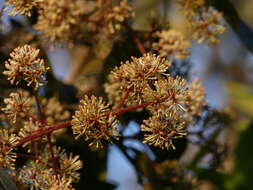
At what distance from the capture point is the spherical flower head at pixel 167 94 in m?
0.95

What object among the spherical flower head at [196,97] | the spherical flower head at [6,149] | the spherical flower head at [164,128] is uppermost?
the spherical flower head at [196,97]

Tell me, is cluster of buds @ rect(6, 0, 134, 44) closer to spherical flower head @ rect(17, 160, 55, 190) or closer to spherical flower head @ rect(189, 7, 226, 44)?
spherical flower head @ rect(189, 7, 226, 44)

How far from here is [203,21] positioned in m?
1.36

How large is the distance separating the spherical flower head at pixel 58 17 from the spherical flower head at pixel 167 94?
0.49 m

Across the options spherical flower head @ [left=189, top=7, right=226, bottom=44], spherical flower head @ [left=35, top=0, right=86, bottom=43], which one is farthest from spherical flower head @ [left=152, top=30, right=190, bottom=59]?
spherical flower head @ [left=35, top=0, right=86, bottom=43]

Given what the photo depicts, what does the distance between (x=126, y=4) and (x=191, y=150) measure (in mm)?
1753

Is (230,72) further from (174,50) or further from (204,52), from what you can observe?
(174,50)

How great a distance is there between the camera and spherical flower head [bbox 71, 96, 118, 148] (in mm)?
946

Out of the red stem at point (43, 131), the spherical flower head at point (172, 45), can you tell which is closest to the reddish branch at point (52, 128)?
the red stem at point (43, 131)

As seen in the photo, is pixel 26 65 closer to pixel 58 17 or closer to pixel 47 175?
pixel 47 175

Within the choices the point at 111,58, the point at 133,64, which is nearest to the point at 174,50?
the point at 111,58

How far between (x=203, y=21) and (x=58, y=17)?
0.38m

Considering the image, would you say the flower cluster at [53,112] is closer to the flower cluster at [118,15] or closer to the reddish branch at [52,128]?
the flower cluster at [118,15]

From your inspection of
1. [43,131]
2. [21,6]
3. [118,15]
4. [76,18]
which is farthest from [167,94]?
[76,18]
